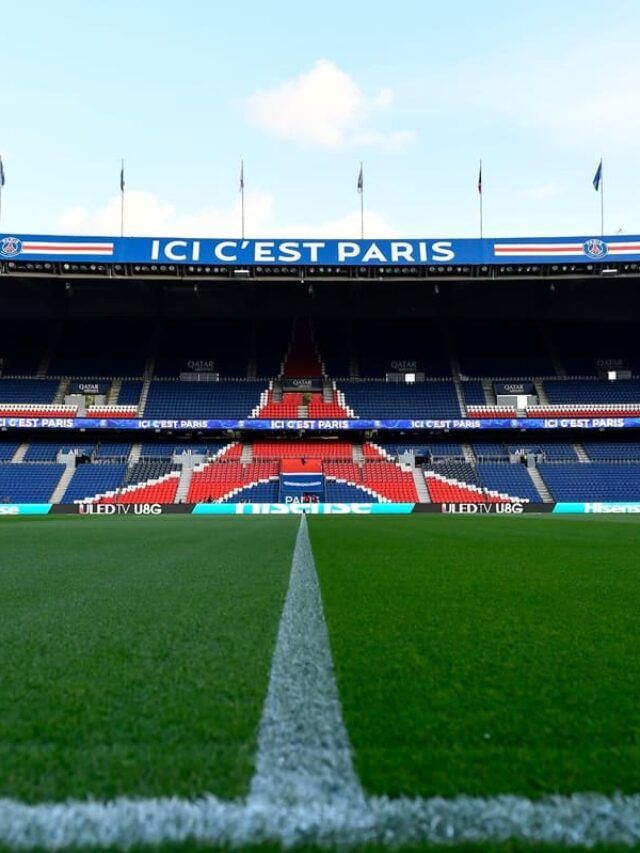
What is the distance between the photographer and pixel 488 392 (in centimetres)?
2933

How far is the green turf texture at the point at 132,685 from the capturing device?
1018 mm

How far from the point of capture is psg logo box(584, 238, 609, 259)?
2392 cm

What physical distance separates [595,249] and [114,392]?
2169 centimetres

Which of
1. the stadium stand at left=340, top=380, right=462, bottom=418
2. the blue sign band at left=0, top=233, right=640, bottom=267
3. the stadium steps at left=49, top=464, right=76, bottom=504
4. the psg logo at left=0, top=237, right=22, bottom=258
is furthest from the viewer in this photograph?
the stadium stand at left=340, top=380, right=462, bottom=418

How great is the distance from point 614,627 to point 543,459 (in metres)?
26.4

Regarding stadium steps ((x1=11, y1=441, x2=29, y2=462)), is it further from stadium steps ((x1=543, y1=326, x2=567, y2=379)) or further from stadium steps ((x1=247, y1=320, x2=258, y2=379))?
stadium steps ((x1=543, y1=326, x2=567, y2=379))

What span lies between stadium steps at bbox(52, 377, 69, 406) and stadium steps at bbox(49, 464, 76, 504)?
3.35m

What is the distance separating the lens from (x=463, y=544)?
7020 mm

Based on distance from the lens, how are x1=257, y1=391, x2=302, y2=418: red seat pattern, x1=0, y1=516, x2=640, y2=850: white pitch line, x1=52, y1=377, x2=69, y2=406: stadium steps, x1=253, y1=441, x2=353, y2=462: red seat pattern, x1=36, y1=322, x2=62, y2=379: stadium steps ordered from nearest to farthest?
x1=0, y1=516, x2=640, y2=850: white pitch line < x1=253, y1=441, x2=353, y2=462: red seat pattern < x1=52, y1=377, x2=69, y2=406: stadium steps < x1=257, y1=391, x2=302, y2=418: red seat pattern < x1=36, y1=322, x2=62, y2=379: stadium steps

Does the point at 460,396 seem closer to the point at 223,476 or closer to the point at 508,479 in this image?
the point at 508,479

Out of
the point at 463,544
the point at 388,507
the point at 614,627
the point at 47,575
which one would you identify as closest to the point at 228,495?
the point at 388,507

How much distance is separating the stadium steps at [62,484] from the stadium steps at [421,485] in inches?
566

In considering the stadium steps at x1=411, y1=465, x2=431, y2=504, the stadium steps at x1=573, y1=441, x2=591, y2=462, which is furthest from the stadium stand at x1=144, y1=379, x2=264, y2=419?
the stadium steps at x1=573, y1=441, x2=591, y2=462

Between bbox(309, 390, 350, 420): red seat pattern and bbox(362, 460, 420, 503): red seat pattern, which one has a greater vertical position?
bbox(309, 390, 350, 420): red seat pattern
